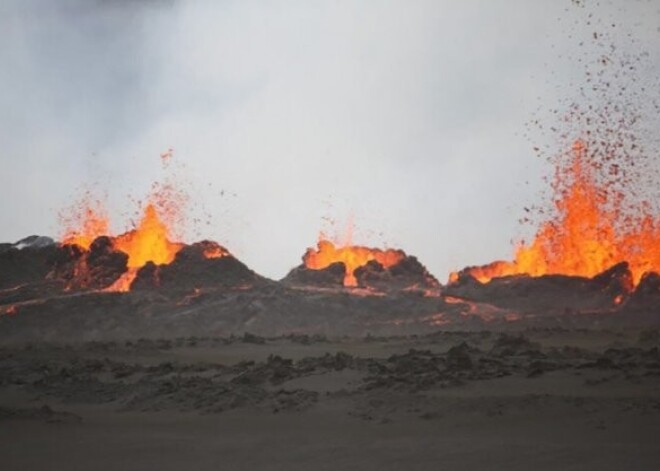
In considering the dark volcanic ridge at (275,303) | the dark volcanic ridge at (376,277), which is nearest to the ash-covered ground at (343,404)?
the dark volcanic ridge at (275,303)

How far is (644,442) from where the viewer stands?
325 inches

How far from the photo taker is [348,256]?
5938 cm

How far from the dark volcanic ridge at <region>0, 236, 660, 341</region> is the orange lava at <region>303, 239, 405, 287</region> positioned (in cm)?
362

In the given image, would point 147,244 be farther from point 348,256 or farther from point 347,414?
point 347,414

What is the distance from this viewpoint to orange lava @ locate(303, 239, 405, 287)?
187 ft

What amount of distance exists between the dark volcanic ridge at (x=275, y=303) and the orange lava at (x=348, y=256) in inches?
143

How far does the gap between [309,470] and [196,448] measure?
2424mm

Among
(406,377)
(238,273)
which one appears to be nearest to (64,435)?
(406,377)

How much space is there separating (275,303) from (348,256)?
14.9 m

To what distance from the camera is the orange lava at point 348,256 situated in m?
57.1

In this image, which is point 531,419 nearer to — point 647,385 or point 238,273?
point 647,385

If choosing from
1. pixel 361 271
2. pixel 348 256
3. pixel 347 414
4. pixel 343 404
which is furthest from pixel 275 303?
pixel 347 414

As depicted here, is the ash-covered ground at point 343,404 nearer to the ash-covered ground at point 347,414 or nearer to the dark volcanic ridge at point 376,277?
the ash-covered ground at point 347,414

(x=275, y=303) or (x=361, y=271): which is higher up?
(x=361, y=271)
